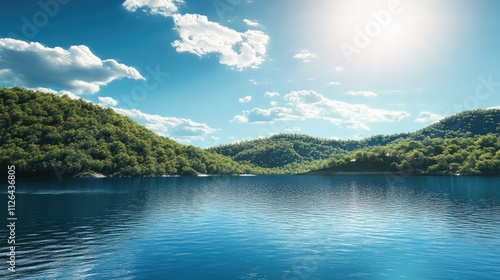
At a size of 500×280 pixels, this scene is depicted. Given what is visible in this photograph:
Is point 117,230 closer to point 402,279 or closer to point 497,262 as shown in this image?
point 402,279

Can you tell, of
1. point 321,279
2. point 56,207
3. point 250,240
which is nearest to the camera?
point 321,279

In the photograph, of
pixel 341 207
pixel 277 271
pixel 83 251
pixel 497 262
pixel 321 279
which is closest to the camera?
pixel 321 279

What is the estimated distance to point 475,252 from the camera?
42.1m

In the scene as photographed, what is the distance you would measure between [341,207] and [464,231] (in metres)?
35.7

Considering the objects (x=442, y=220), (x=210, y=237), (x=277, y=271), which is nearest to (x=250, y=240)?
(x=210, y=237)

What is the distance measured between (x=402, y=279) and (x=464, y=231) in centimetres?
3222

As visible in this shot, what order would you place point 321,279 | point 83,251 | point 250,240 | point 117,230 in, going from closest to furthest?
point 321,279 → point 83,251 → point 250,240 → point 117,230

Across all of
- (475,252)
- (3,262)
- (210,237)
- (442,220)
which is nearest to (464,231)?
(442,220)

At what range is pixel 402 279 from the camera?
3281cm

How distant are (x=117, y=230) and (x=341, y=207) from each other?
5970cm

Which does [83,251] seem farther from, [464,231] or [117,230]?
[464,231]

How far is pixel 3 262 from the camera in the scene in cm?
3538

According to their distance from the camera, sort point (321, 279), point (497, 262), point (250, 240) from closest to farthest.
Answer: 1. point (321, 279)
2. point (497, 262)
3. point (250, 240)

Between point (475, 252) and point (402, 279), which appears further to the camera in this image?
point (475, 252)
